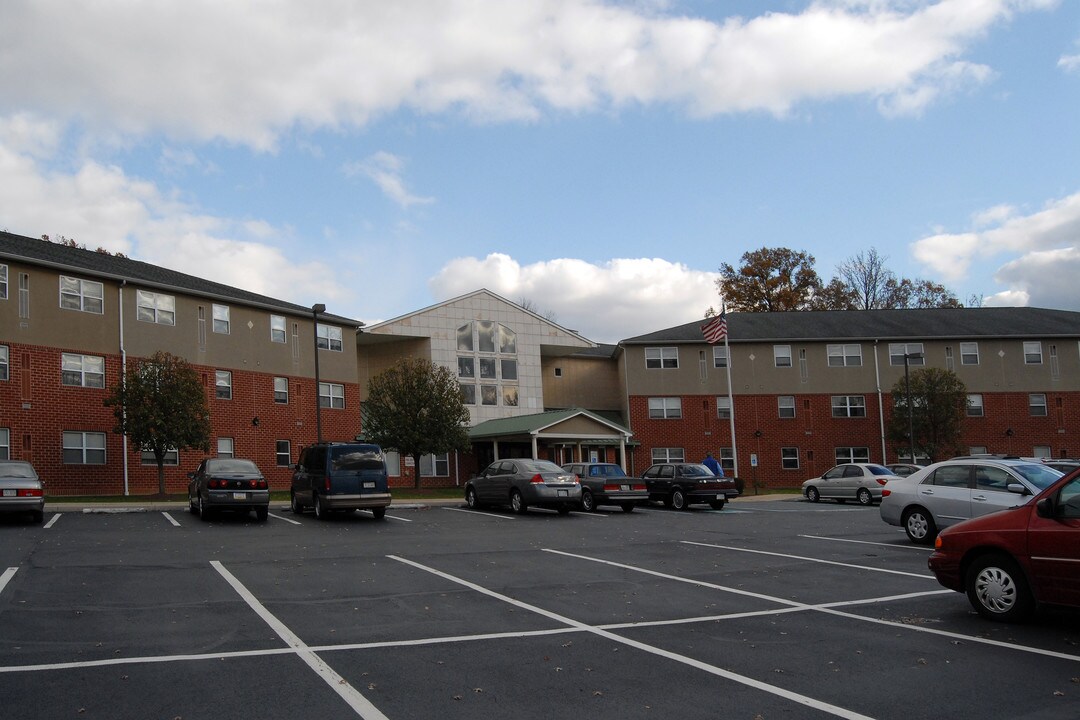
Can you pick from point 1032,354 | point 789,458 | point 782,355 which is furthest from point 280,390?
point 1032,354

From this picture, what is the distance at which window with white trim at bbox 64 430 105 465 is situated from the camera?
3006 centimetres

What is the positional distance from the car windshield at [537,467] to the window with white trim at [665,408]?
76.6ft

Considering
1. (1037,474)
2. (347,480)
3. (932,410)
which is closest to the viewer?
(1037,474)

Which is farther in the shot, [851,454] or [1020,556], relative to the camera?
[851,454]

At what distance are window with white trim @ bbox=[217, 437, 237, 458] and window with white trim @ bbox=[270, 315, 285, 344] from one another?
15.4 ft

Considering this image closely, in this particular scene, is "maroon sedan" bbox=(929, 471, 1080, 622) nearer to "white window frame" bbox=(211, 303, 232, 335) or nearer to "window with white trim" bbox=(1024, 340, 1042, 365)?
"white window frame" bbox=(211, 303, 232, 335)

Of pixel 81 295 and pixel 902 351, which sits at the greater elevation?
pixel 81 295

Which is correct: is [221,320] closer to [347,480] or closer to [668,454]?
[347,480]

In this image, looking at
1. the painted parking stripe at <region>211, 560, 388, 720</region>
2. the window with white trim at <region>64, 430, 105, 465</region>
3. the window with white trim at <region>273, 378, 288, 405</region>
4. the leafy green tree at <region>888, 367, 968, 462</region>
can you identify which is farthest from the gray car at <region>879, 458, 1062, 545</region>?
the leafy green tree at <region>888, 367, 968, 462</region>

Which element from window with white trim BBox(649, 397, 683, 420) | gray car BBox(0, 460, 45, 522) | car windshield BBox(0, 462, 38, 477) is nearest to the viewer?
gray car BBox(0, 460, 45, 522)

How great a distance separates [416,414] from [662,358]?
1687cm

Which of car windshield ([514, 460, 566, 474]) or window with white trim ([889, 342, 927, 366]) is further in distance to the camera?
window with white trim ([889, 342, 927, 366])

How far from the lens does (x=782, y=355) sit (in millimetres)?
48062

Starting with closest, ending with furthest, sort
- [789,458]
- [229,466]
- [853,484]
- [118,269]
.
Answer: [229,466], [853,484], [118,269], [789,458]
